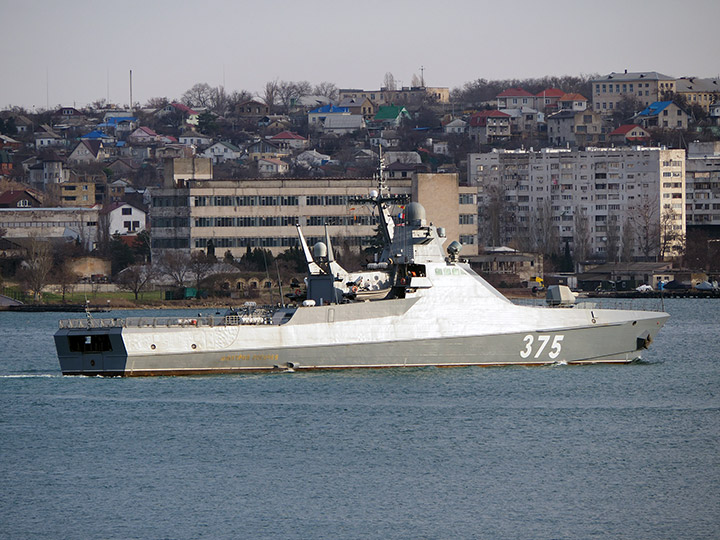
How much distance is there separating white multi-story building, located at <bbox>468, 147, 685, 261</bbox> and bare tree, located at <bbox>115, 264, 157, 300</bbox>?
126 feet

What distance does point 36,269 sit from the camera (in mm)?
84562

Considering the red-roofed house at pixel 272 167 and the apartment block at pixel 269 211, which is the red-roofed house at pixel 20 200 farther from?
the red-roofed house at pixel 272 167

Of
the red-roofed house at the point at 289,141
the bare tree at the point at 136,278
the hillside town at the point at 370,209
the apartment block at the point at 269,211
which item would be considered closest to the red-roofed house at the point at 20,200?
the hillside town at the point at 370,209

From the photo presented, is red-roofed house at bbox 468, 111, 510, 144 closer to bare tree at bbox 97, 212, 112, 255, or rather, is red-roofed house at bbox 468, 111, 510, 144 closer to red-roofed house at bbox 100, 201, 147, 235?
red-roofed house at bbox 100, 201, 147, 235

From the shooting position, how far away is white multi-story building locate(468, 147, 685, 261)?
366 feet

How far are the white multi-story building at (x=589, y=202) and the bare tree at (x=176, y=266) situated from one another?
36.1 meters

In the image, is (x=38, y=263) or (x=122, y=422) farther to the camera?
(x=38, y=263)

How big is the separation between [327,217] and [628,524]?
230ft

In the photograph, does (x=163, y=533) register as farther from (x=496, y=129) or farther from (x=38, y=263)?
(x=496, y=129)

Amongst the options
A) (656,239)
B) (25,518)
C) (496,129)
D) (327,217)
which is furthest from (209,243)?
(496,129)

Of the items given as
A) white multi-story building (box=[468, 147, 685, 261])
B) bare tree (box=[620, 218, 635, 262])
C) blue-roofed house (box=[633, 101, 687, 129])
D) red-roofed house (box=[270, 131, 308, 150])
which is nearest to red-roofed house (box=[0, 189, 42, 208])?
white multi-story building (box=[468, 147, 685, 261])

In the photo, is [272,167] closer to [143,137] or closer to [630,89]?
[143,137]

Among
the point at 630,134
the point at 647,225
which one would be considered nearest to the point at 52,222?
the point at 647,225

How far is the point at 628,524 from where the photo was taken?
891 inches
